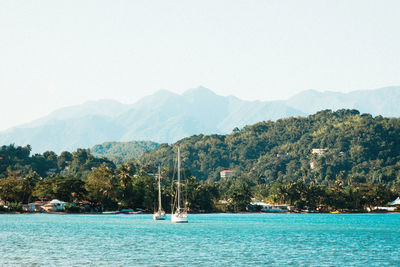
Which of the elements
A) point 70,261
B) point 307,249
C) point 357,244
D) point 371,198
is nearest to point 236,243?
point 307,249

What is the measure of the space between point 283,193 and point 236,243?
4941 inches

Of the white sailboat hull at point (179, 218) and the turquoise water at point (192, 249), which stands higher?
the white sailboat hull at point (179, 218)

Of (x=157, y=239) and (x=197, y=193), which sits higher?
(x=197, y=193)

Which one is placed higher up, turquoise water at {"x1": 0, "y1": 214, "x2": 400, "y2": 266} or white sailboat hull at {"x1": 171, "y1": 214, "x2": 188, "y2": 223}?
white sailboat hull at {"x1": 171, "y1": 214, "x2": 188, "y2": 223}

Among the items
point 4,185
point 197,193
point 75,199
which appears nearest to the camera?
point 4,185

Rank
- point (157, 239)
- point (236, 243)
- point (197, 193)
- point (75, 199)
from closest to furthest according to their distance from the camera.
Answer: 1. point (236, 243)
2. point (157, 239)
3. point (75, 199)
4. point (197, 193)

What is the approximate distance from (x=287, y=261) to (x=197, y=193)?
118644 mm

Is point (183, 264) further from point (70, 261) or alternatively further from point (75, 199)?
point (75, 199)

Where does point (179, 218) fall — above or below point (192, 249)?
above

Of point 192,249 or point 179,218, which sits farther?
point 179,218

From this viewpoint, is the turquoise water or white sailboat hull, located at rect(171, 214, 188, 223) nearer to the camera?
the turquoise water

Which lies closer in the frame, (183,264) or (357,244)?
(183,264)

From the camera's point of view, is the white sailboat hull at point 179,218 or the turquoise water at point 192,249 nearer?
the turquoise water at point 192,249

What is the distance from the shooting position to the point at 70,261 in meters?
51.6
